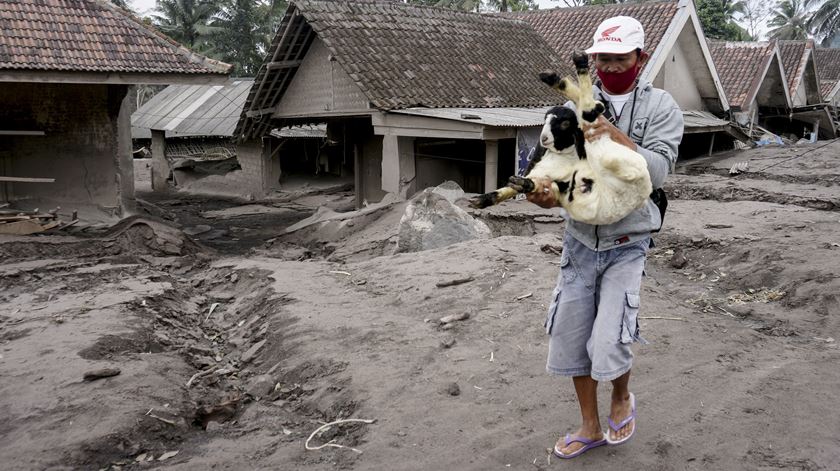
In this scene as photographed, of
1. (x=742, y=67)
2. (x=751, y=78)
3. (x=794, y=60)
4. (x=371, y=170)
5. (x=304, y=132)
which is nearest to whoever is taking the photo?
(x=371, y=170)

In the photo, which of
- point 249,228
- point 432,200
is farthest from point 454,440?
point 249,228

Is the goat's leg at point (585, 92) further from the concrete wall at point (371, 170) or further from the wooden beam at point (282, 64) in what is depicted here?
the concrete wall at point (371, 170)

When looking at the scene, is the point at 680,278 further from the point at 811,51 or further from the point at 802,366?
the point at 811,51

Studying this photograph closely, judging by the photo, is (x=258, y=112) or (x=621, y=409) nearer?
(x=621, y=409)

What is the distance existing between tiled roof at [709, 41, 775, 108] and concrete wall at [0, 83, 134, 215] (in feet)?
58.8

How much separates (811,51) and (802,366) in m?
25.0

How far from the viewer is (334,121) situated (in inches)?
752

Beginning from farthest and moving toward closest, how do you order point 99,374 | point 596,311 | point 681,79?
point 681,79, point 99,374, point 596,311

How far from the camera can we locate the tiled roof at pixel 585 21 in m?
18.7

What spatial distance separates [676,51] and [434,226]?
1339cm

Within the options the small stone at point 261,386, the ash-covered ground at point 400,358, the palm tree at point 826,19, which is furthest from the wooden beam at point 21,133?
the palm tree at point 826,19

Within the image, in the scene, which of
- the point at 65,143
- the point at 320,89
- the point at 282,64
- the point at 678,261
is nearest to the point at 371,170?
the point at 320,89

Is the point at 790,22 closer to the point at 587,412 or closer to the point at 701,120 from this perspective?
the point at 701,120

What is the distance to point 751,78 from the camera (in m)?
23.0
